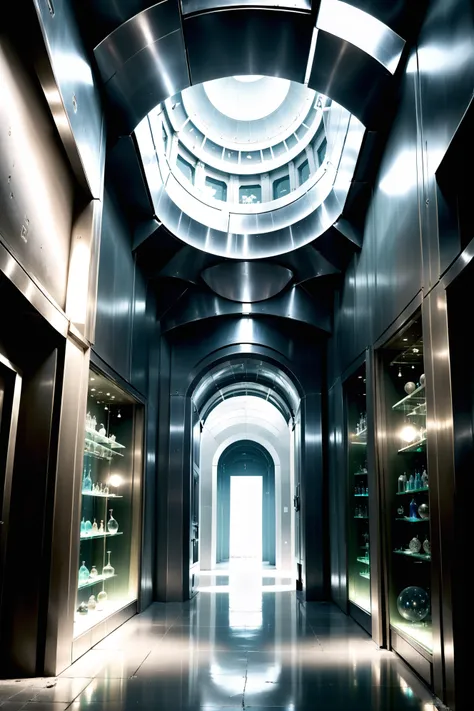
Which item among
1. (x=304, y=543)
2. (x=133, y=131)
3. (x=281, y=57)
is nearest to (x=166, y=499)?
(x=304, y=543)

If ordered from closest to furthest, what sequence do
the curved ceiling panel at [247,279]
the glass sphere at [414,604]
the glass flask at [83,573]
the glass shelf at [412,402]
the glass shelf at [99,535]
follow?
the glass sphere at [414,604], the glass shelf at [412,402], the glass flask at [83,573], the glass shelf at [99,535], the curved ceiling panel at [247,279]

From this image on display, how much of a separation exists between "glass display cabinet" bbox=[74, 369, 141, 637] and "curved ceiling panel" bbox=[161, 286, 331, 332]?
1977 millimetres

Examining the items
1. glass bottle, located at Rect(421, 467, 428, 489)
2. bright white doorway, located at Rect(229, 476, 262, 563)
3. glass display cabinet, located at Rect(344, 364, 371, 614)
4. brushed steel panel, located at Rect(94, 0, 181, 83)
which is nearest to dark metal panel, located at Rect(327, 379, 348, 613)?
glass display cabinet, located at Rect(344, 364, 371, 614)

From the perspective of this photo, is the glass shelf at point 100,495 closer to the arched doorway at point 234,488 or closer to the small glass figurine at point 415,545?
the small glass figurine at point 415,545

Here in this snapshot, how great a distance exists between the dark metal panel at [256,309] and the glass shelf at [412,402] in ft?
12.1

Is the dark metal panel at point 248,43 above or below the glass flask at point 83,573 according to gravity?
above

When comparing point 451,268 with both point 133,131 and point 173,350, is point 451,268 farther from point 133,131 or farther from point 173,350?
point 173,350

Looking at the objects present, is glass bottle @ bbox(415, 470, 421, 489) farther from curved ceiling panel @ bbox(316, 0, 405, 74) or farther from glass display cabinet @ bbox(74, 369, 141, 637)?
curved ceiling panel @ bbox(316, 0, 405, 74)

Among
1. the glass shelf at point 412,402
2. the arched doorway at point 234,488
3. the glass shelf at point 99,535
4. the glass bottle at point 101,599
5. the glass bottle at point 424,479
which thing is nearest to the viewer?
the glass bottle at point 424,479

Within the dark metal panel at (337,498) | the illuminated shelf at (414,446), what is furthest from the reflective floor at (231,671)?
the illuminated shelf at (414,446)

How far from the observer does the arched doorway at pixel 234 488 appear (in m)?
24.7

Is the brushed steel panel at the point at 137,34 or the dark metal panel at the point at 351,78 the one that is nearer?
the brushed steel panel at the point at 137,34

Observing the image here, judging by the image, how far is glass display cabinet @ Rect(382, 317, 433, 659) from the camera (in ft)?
19.4

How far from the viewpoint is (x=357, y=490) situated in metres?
8.59
